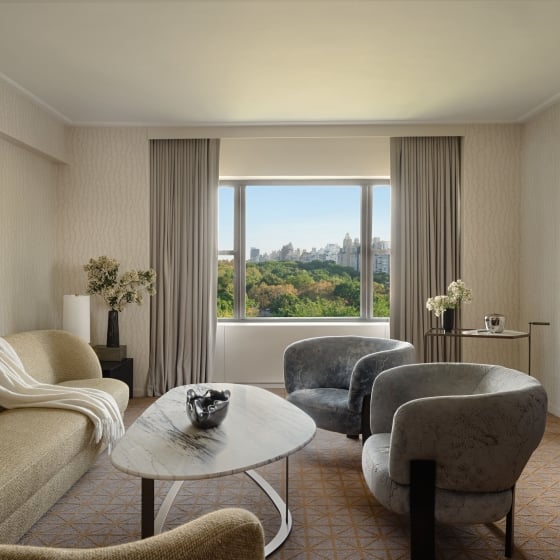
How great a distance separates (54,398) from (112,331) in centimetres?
181

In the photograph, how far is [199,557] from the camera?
106 cm

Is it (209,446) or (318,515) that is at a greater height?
(209,446)

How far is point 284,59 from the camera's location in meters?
3.70

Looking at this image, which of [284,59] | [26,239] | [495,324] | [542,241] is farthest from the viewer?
[542,241]

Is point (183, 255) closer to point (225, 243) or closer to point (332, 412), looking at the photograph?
point (225, 243)

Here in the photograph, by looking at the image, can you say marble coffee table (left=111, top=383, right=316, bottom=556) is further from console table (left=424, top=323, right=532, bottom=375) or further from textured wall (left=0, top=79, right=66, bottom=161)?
textured wall (left=0, top=79, right=66, bottom=161)

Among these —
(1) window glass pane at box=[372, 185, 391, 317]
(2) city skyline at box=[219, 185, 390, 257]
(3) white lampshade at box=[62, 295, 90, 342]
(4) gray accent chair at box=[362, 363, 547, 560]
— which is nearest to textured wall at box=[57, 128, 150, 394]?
(3) white lampshade at box=[62, 295, 90, 342]

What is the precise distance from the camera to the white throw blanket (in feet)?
10.5

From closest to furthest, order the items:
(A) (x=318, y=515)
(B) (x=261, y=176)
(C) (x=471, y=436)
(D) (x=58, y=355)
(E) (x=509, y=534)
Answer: (C) (x=471, y=436), (E) (x=509, y=534), (A) (x=318, y=515), (D) (x=58, y=355), (B) (x=261, y=176)

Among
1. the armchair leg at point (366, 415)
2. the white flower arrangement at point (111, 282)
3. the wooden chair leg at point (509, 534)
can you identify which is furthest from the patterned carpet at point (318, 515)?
the white flower arrangement at point (111, 282)

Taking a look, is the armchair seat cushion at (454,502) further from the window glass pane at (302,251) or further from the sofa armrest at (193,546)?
the window glass pane at (302,251)

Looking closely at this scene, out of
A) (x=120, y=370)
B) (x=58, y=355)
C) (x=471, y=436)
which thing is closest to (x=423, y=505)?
(x=471, y=436)

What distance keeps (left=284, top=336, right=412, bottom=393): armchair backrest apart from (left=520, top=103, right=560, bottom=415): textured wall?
1731 millimetres

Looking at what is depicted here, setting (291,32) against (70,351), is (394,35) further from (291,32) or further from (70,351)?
(70,351)
